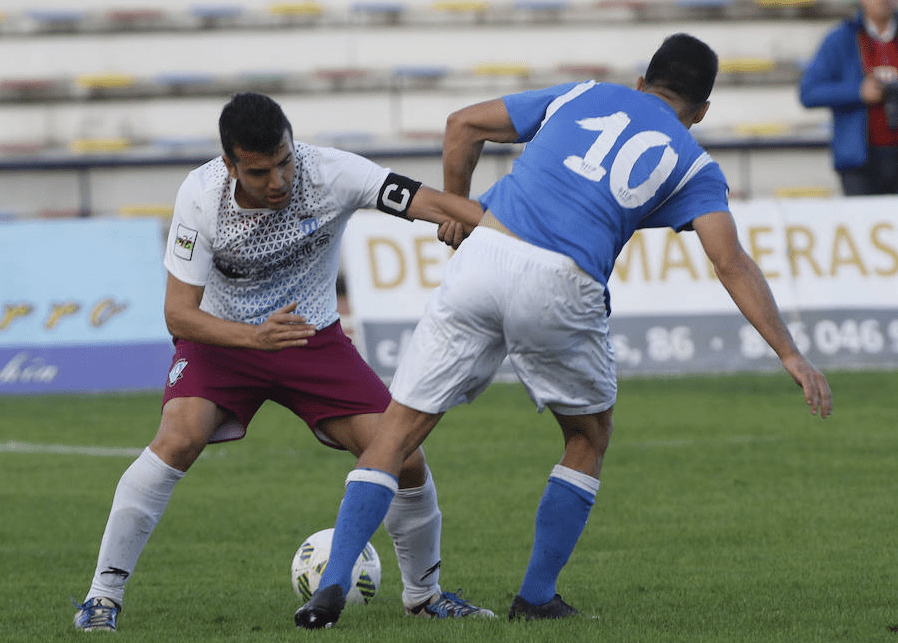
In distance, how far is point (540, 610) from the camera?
4.57 meters

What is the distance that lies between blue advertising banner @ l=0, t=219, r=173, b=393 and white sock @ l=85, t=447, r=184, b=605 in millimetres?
6935

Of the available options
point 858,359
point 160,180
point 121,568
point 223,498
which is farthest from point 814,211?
point 121,568

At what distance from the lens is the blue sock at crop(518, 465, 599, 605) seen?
15.1ft

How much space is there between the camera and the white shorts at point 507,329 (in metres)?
4.28

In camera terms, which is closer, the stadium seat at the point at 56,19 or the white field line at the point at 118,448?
the white field line at the point at 118,448

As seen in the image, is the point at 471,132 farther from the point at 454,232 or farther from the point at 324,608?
the point at 324,608

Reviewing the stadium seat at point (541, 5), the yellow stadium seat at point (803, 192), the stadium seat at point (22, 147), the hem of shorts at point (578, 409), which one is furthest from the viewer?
the stadium seat at point (541, 5)

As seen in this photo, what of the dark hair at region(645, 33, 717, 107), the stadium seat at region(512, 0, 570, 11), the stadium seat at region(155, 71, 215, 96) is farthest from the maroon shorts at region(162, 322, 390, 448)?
the stadium seat at region(512, 0, 570, 11)

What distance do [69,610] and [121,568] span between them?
43cm

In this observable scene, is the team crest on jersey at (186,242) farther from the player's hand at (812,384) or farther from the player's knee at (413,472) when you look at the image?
the player's hand at (812,384)

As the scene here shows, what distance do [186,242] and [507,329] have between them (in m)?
1.02

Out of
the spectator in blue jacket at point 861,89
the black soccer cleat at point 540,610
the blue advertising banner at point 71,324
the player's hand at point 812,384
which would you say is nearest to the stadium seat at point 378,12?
the spectator in blue jacket at point 861,89

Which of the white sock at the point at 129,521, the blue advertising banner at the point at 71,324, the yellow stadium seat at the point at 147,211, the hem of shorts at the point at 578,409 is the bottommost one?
the yellow stadium seat at the point at 147,211

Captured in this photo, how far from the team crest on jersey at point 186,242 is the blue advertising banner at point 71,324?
7.04 m
